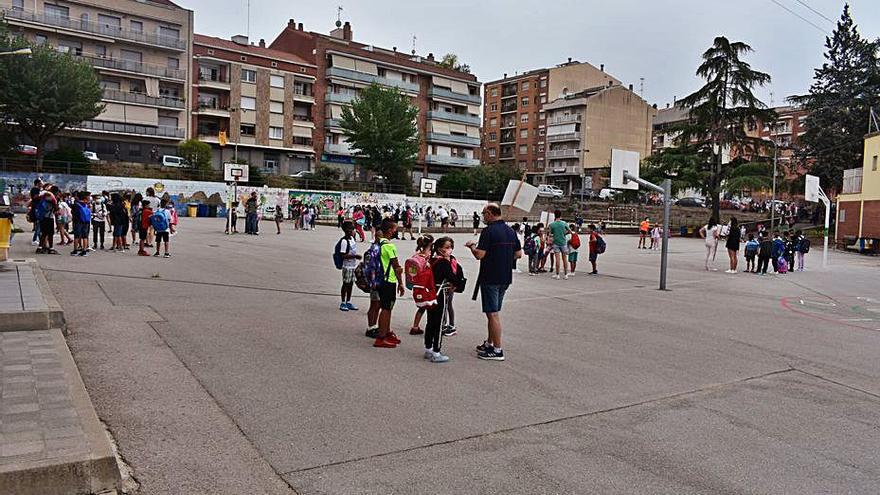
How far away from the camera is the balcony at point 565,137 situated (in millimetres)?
88500

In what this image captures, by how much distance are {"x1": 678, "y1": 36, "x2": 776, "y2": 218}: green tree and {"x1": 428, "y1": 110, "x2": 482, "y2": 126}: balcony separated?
33.3 metres

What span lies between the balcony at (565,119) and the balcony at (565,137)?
5.53ft

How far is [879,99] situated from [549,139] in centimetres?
4506

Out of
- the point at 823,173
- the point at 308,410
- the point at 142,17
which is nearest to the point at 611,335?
the point at 308,410

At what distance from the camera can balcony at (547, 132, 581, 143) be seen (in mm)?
88500

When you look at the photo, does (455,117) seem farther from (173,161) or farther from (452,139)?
(173,161)

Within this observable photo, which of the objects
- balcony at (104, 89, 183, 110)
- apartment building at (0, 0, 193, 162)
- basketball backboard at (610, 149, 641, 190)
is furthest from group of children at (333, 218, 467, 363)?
balcony at (104, 89, 183, 110)

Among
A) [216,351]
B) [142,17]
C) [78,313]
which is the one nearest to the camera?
[216,351]

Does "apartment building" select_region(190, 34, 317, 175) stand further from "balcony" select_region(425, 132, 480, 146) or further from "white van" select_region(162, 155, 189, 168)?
"balcony" select_region(425, 132, 480, 146)

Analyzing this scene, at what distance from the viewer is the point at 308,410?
5.64 m

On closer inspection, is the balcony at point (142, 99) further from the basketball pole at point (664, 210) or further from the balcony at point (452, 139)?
the basketball pole at point (664, 210)

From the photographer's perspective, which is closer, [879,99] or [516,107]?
[879,99]

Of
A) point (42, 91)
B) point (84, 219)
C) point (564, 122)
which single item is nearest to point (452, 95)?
point (564, 122)

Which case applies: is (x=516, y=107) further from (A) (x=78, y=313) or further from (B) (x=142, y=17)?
(A) (x=78, y=313)
